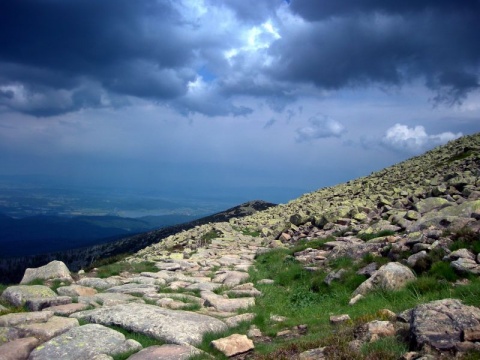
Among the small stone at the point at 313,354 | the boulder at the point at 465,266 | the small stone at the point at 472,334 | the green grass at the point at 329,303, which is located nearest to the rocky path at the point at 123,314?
the green grass at the point at 329,303

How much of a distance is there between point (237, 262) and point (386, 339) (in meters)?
14.2

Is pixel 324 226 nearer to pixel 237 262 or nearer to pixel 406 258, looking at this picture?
pixel 237 262

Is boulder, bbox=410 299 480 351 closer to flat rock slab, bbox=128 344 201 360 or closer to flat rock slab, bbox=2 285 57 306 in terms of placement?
flat rock slab, bbox=128 344 201 360

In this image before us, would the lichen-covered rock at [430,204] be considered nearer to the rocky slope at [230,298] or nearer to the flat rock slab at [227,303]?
the rocky slope at [230,298]

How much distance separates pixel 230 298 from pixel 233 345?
503 centimetres

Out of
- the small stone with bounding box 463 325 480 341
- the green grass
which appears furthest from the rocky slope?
the green grass

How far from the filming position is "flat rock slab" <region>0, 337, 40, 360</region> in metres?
7.94

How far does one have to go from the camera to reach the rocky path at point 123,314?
8.22 metres

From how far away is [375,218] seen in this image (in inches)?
883

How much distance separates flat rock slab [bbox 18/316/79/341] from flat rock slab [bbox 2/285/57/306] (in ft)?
8.17

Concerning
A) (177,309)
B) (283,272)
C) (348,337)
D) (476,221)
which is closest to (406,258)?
(476,221)

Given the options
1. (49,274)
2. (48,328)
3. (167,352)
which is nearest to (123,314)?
(48,328)

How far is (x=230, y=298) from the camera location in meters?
13.2

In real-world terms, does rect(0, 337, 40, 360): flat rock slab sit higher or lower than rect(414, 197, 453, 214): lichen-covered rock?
lower
